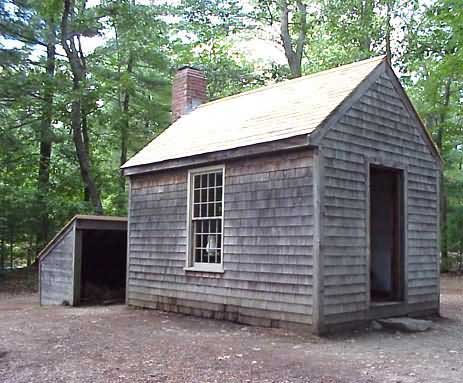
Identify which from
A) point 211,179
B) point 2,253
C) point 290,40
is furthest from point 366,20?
point 2,253

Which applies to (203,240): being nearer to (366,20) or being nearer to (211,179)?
(211,179)

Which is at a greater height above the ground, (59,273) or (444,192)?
(444,192)

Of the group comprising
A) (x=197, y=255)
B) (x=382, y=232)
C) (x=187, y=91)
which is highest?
(x=187, y=91)

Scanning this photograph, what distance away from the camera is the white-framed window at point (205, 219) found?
9.74 m

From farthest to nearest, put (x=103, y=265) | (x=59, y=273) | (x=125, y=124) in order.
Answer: (x=125, y=124) → (x=103, y=265) → (x=59, y=273)

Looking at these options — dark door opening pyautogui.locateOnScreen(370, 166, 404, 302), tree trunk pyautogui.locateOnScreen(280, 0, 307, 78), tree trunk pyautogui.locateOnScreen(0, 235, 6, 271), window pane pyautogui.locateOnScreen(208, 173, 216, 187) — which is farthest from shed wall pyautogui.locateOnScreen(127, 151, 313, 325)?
tree trunk pyautogui.locateOnScreen(280, 0, 307, 78)

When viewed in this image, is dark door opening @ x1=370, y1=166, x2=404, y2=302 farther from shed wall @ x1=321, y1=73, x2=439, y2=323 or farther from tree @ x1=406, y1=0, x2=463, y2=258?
tree @ x1=406, y1=0, x2=463, y2=258

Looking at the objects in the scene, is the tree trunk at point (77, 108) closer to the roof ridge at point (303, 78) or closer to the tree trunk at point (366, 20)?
the roof ridge at point (303, 78)

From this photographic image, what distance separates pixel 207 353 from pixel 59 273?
6.93 m

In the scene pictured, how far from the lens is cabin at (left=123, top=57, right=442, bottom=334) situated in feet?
26.8

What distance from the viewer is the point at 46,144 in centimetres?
2117

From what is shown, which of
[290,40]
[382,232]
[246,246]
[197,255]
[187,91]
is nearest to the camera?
[246,246]

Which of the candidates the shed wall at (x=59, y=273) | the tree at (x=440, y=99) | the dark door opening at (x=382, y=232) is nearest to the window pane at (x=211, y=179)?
the dark door opening at (x=382, y=232)

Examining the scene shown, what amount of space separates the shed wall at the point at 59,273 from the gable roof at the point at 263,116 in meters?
2.41
